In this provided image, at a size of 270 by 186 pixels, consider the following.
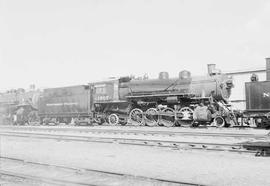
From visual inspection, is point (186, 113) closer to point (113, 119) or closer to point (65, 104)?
point (113, 119)

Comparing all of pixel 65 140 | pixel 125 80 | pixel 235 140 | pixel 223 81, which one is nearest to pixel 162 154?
pixel 235 140

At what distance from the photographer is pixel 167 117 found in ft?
72.3

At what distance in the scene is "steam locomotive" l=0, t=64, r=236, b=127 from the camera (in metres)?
20.8

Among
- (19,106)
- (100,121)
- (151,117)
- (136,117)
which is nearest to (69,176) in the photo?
(151,117)

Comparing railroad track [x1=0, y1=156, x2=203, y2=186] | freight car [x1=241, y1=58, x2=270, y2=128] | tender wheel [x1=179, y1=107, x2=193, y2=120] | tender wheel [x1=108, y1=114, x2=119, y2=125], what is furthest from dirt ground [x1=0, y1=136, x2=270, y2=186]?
tender wheel [x1=108, y1=114, x2=119, y2=125]

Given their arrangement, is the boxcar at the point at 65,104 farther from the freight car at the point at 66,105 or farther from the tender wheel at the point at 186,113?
the tender wheel at the point at 186,113

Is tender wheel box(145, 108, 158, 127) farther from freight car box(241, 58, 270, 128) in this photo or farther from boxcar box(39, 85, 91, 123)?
freight car box(241, 58, 270, 128)

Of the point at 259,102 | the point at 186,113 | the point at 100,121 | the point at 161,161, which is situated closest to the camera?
the point at 161,161

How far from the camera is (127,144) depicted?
13508 millimetres

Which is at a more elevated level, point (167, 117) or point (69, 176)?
point (167, 117)

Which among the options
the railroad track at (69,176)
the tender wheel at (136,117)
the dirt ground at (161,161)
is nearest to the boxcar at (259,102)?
the tender wheel at (136,117)

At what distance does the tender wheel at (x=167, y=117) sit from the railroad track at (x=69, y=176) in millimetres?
12728

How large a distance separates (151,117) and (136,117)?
119 cm

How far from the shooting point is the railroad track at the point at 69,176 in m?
7.17
